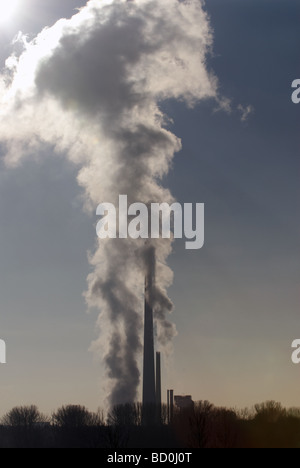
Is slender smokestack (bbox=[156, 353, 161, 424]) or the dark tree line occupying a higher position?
slender smokestack (bbox=[156, 353, 161, 424])

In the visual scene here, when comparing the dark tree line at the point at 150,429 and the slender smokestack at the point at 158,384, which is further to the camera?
the slender smokestack at the point at 158,384

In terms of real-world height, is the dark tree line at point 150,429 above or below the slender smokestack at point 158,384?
below

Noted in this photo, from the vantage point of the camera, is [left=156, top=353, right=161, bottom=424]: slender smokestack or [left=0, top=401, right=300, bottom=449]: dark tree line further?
[left=156, top=353, right=161, bottom=424]: slender smokestack

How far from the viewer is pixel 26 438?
276 ft

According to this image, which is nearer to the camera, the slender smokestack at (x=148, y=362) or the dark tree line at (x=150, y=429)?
the dark tree line at (x=150, y=429)

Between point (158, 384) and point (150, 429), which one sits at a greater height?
point (158, 384)

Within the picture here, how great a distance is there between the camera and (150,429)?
91500 millimetres

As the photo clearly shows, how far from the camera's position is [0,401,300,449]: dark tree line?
7875 centimetres

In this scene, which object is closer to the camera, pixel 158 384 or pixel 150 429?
pixel 150 429

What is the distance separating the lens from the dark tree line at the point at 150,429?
7875cm
